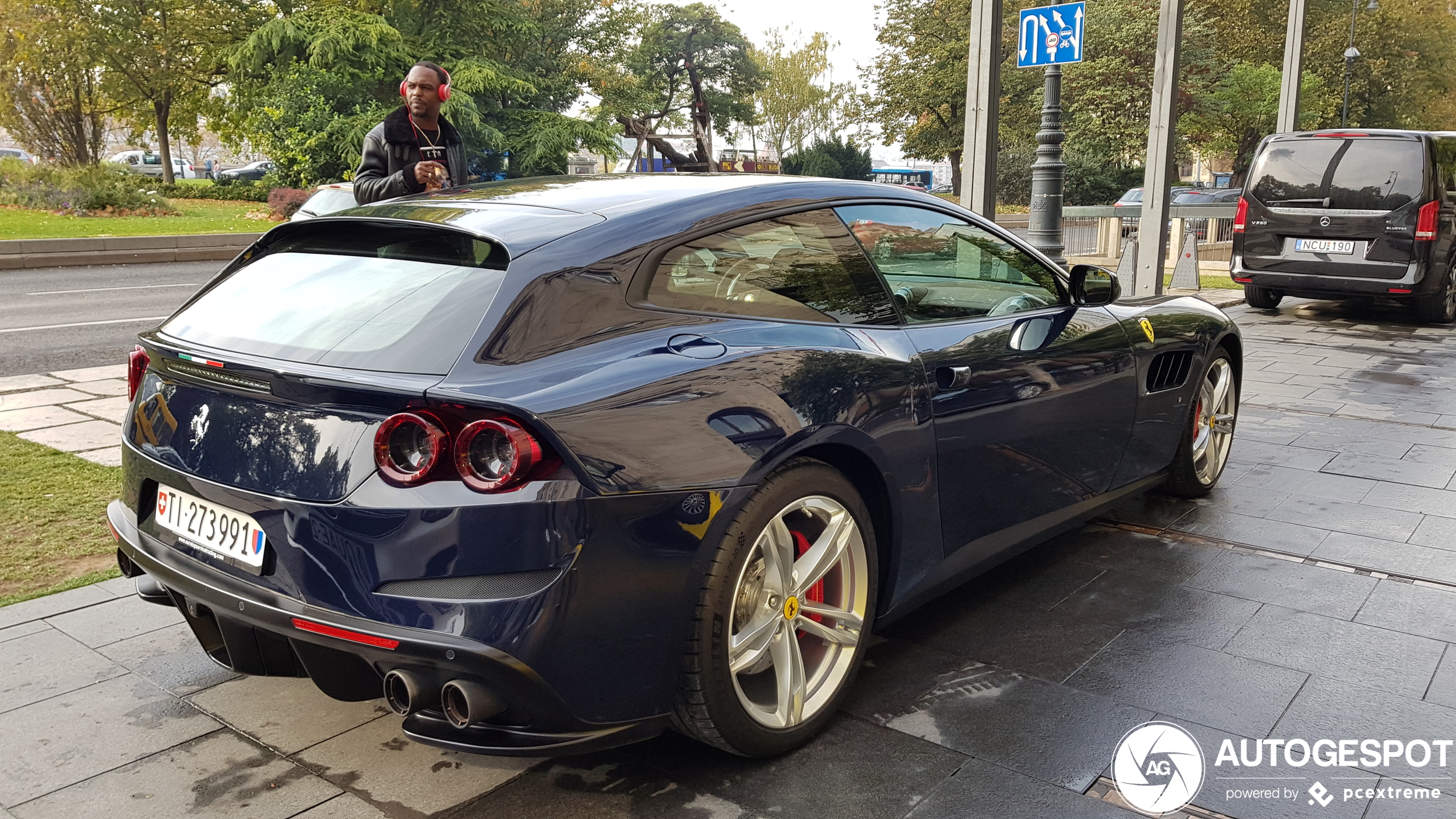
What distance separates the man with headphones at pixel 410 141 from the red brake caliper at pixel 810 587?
298 cm

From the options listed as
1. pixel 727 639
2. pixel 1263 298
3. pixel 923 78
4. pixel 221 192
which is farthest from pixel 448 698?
pixel 923 78

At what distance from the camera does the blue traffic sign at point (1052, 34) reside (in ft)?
30.3

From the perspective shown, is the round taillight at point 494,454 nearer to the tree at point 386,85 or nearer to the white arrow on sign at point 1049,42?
the white arrow on sign at point 1049,42

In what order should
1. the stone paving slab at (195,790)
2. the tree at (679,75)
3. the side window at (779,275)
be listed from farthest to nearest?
the tree at (679,75) → the side window at (779,275) → the stone paving slab at (195,790)

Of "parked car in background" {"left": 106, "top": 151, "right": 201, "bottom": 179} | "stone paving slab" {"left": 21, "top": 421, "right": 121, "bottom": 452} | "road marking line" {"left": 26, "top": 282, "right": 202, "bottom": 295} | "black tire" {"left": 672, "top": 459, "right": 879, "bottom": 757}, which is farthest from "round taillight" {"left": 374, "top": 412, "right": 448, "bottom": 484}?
"parked car in background" {"left": 106, "top": 151, "right": 201, "bottom": 179}

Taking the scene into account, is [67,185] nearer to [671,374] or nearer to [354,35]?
[354,35]

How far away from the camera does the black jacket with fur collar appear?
17.0ft

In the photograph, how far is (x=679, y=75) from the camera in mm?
56969

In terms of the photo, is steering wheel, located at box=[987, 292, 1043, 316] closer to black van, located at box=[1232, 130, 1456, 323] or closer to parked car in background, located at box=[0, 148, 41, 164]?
black van, located at box=[1232, 130, 1456, 323]

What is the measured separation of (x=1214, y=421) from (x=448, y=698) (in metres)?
4.12

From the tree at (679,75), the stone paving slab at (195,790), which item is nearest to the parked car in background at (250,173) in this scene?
the tree at (679,75)

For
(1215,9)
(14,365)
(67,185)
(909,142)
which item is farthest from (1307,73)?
(14,365)

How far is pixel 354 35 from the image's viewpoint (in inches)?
1362

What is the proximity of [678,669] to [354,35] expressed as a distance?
118 feet
